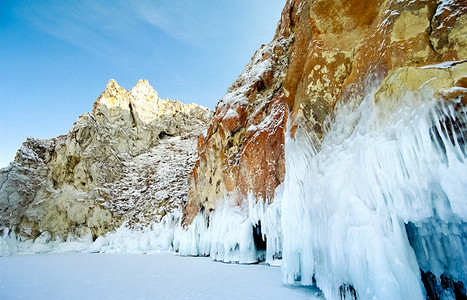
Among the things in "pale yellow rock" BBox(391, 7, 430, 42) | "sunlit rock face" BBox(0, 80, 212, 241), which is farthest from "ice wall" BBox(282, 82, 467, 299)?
"sunlit rock face" BBox(0, 80, 212, 241)

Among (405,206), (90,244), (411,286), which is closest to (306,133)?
(405,206)

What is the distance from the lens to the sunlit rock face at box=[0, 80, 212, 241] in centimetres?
2500

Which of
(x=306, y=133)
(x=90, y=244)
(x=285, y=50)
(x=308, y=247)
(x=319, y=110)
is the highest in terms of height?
(x=285, y=50)

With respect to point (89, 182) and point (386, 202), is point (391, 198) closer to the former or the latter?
point (386, 202)

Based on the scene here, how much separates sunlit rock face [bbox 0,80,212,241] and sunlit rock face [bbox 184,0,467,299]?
69.3ft

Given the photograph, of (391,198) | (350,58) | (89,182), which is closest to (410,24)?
(350,58)

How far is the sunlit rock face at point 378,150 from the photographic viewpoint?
9.57 feet

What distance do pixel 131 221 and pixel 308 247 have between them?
80.8ft

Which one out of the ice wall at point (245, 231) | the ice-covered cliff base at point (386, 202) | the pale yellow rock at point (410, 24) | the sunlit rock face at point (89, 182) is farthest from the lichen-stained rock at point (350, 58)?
the sunlit rock face at point (89, 182)

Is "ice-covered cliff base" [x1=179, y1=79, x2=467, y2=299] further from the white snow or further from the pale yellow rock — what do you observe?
the pale yellow rock

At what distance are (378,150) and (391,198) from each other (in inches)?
30.4

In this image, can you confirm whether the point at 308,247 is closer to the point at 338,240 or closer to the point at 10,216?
the point at 338,240

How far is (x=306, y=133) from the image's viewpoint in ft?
20.3

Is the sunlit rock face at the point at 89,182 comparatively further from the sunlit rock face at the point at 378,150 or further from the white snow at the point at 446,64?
the white snow at the point at 446,64
